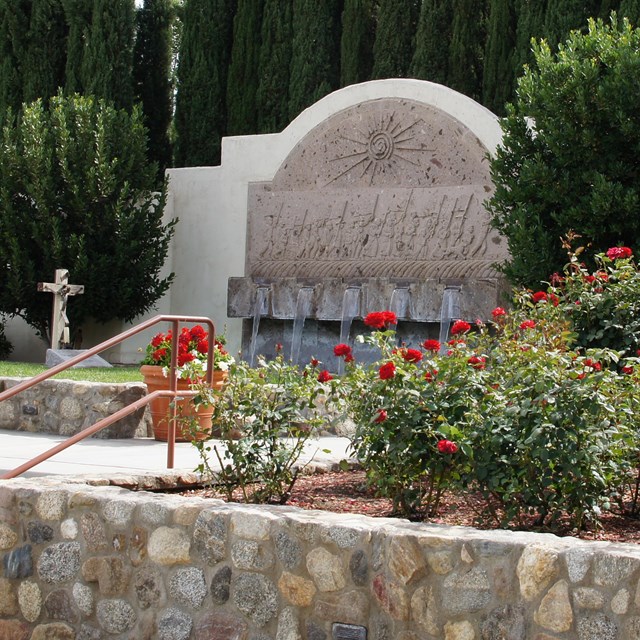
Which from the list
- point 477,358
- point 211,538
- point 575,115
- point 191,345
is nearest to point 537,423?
point 477,358

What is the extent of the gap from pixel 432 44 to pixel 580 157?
7990 millimetres

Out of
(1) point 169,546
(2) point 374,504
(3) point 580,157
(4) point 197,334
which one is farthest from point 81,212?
(1) point 169,546

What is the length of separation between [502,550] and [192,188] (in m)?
13.2

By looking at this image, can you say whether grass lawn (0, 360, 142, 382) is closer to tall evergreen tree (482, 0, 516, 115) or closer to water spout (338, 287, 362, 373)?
water spout (338, 287, 362, 373)

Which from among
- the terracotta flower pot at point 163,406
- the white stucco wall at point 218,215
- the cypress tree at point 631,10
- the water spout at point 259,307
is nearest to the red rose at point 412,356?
the terracotta flower pot at point 163,406

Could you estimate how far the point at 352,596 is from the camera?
4.46 m

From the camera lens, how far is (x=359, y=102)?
14.6 m

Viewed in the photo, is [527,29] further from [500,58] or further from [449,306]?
[449,306]

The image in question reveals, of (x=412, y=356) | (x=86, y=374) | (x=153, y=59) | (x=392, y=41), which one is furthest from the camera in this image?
(x=153, y=59)

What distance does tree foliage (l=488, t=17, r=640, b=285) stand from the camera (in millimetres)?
10758

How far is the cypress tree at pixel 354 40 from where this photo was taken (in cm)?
1927

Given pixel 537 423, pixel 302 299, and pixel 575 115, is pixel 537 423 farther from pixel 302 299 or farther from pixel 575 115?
pixel 302 299

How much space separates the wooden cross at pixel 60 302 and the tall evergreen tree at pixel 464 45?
7410 millimetres

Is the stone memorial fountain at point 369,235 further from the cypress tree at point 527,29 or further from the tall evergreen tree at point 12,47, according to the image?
the tall evergreen tree at point 12,47
